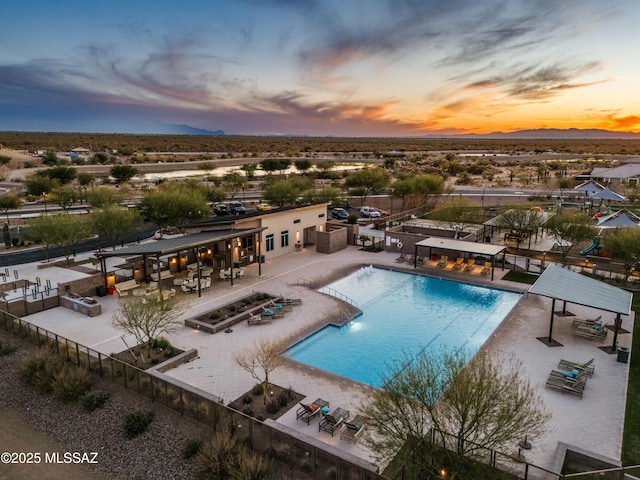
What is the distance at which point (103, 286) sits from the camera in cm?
2514

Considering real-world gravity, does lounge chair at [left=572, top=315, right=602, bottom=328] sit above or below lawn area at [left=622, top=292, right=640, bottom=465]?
above

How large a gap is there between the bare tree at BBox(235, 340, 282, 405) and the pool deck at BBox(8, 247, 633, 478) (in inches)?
15.7

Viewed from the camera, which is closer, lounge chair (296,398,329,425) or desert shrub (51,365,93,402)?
lounge chair (296,398,329,425)

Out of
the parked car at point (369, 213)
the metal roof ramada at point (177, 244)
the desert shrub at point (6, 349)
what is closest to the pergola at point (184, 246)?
the metal roof ramada at point (177, 244)

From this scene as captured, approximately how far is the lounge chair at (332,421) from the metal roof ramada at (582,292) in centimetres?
1111

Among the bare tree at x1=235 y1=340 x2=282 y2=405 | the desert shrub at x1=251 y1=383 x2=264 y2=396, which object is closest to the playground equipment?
the bare tree at x1=235 y1=340 x2=282 y2=405

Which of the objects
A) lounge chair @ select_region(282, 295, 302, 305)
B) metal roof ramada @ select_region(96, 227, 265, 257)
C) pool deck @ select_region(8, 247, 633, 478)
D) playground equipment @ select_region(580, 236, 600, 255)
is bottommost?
pool deck @ select_region(8, 247, 633, 478)

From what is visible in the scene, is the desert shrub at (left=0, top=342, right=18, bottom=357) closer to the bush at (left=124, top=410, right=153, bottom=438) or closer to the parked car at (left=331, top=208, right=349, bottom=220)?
the bush at (left=124, top=410, right=153, bottom=438)

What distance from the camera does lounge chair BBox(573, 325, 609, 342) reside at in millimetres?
19281

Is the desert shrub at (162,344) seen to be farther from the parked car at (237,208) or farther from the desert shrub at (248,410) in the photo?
the parked car at (237,208)

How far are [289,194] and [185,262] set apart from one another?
19.7m

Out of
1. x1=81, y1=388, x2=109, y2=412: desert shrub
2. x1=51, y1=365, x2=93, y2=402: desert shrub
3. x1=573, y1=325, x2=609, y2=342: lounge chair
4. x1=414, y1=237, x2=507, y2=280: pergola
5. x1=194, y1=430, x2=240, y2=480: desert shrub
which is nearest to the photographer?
x1=194, y1=430, x2=240, y2=480: desert shrub

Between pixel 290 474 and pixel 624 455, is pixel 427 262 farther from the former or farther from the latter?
pixel 290 474

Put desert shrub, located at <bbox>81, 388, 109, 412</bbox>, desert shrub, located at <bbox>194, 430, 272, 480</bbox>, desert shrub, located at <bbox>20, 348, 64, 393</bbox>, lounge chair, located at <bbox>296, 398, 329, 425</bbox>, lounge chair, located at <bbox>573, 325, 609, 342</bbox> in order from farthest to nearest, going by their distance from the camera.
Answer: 1. lounge chair, located at <bbox>573, 325, 609, 342</bbox>
2. desert shrub, located at <bbox>20, 348, 64, 393</bbox>
3. desert shrub, located at <bbox>81, 388, 109, 412</bbox>
4. lounge chair, located at <bbox>296, 398, 329, 425</bbox>
5. desert shrub, located at <bbox>194, 430, 272, 480</bbox>
